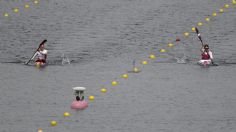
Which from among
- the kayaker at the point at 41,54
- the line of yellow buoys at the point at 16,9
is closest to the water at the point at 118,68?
the line of yellow buoys at the point at 16,9

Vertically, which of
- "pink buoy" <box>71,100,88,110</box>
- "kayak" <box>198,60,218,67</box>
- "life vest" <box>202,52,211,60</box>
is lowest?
"pink buoy" <box>71,100,88,110</box>

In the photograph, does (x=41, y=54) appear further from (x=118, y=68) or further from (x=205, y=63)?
(x=205, y=63)

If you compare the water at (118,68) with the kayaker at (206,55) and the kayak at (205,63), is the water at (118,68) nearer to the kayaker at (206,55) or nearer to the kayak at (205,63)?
the kayak at (205,63)

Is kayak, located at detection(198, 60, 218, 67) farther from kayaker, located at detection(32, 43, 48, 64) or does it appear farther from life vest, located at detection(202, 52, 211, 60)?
kayaker, located at detection(32, 43, 48, 64)

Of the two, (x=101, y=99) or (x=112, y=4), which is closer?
(x=101, y=99)

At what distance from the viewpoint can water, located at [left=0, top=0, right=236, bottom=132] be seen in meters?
24.3

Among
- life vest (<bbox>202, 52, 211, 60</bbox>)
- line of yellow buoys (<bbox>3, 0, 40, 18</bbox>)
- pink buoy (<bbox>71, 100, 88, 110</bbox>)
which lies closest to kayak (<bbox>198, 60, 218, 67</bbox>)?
life vest (<bbox>202, 52, 211, 60</bbox>)

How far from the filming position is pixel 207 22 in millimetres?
38250

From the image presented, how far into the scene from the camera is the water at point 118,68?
24297 millimetres

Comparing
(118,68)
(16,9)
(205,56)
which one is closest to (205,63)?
(205,56)

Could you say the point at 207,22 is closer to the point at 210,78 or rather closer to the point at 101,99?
the point at 210,78

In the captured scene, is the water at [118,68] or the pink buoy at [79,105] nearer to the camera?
the water at [118,68]

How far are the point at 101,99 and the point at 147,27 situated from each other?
39.3 feet

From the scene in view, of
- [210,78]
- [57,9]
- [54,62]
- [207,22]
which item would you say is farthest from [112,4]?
[210,78]
